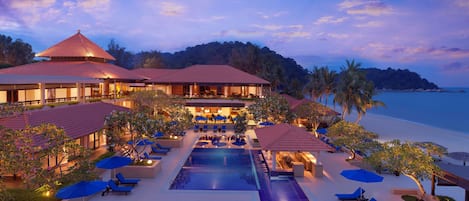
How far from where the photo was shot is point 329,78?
175 feet

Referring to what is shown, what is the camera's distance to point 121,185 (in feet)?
55.1

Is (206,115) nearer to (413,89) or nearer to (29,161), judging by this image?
(29,161)

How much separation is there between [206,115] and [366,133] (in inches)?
947

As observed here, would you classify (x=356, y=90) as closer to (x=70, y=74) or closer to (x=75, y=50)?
(x=70, y=74)

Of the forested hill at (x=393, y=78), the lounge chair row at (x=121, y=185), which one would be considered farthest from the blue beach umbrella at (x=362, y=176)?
the forested hill at (x=393, y=78)

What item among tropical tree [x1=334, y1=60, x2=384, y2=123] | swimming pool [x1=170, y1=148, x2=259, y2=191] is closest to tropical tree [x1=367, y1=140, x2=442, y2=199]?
swimming pool [x1=170, y1=148, x2=259, y2=191]

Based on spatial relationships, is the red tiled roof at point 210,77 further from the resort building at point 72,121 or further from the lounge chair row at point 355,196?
the lounge chair row at point 355,196

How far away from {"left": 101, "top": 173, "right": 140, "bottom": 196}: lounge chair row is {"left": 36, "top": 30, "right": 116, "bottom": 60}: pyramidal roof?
2444cm

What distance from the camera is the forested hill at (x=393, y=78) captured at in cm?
15300

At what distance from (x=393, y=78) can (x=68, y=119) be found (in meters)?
160

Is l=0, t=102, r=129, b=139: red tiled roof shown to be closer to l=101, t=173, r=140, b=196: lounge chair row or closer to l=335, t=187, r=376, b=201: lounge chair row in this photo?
l=101, t=173, r=140, b=196: lounge chair row

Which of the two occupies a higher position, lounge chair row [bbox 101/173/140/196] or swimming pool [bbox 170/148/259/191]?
lounge chair row [bbox 101/173/140/196]

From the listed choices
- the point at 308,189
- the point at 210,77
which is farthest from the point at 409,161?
the point at 210,77

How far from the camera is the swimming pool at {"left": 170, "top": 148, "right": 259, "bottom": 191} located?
17562mm
